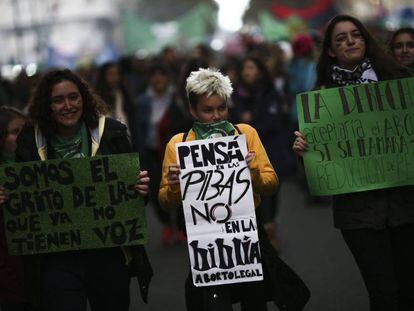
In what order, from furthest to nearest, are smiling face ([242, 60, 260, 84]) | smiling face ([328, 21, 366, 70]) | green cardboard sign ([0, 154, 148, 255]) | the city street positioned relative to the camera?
smiling face ([242, 60, 260, 84]) → the city street → smiling face ([328, 21, 366, 70]) → green cardboard sign ([0, 154, 148, 255])

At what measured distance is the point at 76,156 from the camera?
5.32 meters

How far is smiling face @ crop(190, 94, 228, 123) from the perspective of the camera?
509 cm

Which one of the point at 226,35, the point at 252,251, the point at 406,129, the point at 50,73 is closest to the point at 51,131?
the point at 50,73

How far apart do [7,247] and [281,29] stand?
22736 millimetres

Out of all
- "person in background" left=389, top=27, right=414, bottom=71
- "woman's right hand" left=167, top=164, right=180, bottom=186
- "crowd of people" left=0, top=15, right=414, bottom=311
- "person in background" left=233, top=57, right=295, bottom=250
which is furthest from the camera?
"person in background" left=233, top=57, right=295, bottom=250

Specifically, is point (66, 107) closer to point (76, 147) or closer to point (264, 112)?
point (76, 147)

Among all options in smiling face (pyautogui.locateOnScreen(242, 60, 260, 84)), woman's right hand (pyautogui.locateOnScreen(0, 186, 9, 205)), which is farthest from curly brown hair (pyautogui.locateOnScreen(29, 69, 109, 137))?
smiling face (pyautogui.locateOnScreen(242, 60, 260, 84))

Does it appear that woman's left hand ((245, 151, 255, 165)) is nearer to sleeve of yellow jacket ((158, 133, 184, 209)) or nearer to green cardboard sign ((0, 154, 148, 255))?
sleeve of yellow jacket ((158, 133, 184, 209))

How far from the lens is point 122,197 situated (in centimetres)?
526

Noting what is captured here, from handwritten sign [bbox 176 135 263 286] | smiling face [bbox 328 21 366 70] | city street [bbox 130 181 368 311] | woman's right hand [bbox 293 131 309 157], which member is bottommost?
city street [bbox 130 181 368 311]

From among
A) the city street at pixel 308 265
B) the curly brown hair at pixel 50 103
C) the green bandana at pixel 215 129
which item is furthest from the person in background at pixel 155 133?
the green bandana at pixel 215 129

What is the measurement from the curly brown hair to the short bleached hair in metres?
0.63

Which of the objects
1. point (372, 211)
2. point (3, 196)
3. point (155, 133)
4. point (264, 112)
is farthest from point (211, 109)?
point (155, 133)

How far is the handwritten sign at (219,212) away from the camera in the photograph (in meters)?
5.02
